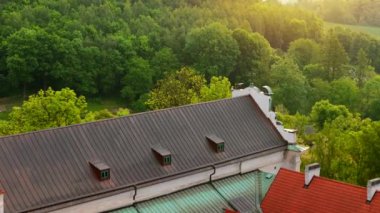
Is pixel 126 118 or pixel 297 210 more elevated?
pixel 126 118

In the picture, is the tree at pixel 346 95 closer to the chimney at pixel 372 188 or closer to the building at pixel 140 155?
the building at pixel 140 155

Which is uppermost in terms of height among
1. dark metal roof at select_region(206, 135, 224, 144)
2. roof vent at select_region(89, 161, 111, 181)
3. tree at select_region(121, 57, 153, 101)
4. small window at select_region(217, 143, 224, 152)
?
roof vent at select_region(89, 161, 111, 181)

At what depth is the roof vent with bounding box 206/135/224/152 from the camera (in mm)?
39406

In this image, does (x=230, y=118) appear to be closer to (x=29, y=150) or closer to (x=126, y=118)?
(x=126, y=118)

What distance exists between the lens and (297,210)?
37688 mm

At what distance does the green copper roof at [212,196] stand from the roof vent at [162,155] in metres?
2.03

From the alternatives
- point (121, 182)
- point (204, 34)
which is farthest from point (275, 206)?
point (204, 34)

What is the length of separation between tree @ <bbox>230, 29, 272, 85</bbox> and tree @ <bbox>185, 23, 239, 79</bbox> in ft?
7.88

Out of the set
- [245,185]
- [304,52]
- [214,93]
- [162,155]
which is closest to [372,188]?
[245,185]

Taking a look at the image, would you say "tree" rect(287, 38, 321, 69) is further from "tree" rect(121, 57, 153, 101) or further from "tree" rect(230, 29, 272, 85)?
"tree" rect(121, 57, 153, 101)

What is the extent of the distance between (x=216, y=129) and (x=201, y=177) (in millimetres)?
3592

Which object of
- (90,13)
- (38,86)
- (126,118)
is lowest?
(38,86)

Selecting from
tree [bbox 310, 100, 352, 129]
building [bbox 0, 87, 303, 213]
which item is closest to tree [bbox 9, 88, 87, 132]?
building [bbox 0, 87, 303, 213]

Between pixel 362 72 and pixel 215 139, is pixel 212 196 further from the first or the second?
pixel 362 72
